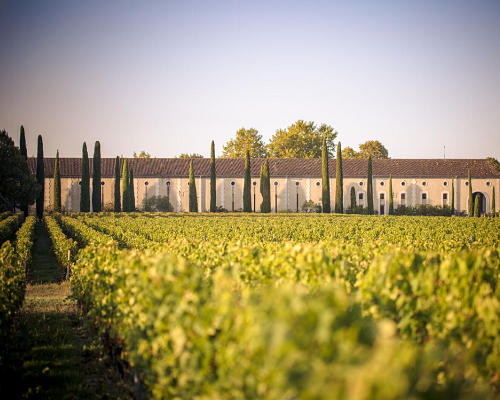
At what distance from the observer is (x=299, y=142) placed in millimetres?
76062

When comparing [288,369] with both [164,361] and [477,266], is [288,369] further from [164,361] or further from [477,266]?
[477,266]

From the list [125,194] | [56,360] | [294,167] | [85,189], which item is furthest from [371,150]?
[56,360]

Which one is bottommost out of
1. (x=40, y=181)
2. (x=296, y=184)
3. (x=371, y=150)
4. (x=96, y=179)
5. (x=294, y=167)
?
(x=296, y=184)

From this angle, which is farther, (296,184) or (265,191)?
(296,184)

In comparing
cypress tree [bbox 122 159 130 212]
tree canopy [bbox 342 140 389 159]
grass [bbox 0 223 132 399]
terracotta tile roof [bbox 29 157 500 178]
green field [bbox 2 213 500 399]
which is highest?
tree canopy [bbox 342 140 389 159]

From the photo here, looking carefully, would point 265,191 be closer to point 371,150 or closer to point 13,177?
point 13,177

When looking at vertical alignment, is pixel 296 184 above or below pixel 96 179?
below

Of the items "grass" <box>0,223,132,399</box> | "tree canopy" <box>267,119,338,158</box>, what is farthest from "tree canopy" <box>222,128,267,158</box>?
"grass" <box>0,223,132,399</box>

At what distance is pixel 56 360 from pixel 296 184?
55372 millimetres

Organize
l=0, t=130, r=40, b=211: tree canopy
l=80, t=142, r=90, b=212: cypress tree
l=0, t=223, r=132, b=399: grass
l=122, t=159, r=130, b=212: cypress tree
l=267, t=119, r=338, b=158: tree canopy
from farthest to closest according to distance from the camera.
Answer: l=267, t=119, r=338, b=158: tree canopy < l=122, t=159, r=130, b=212: cypress tree < l=80, t=142, r=90, b=212: cypress tree < l=0, t=130, r=40, b=211: tree canopy < l=0, t=223, r=132, b=399: grass

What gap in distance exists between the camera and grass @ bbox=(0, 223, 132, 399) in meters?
5.47

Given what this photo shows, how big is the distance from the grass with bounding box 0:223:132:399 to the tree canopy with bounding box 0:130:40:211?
3407 cm

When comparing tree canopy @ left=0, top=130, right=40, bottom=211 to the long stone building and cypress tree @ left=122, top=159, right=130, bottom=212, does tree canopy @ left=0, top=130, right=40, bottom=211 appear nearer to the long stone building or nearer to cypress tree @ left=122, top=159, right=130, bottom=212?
cypress tree @ left=122, top=159, right=130, bottom=212

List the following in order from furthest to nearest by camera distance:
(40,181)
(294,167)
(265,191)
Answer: (294,167)
(265,191)
(40,181)
